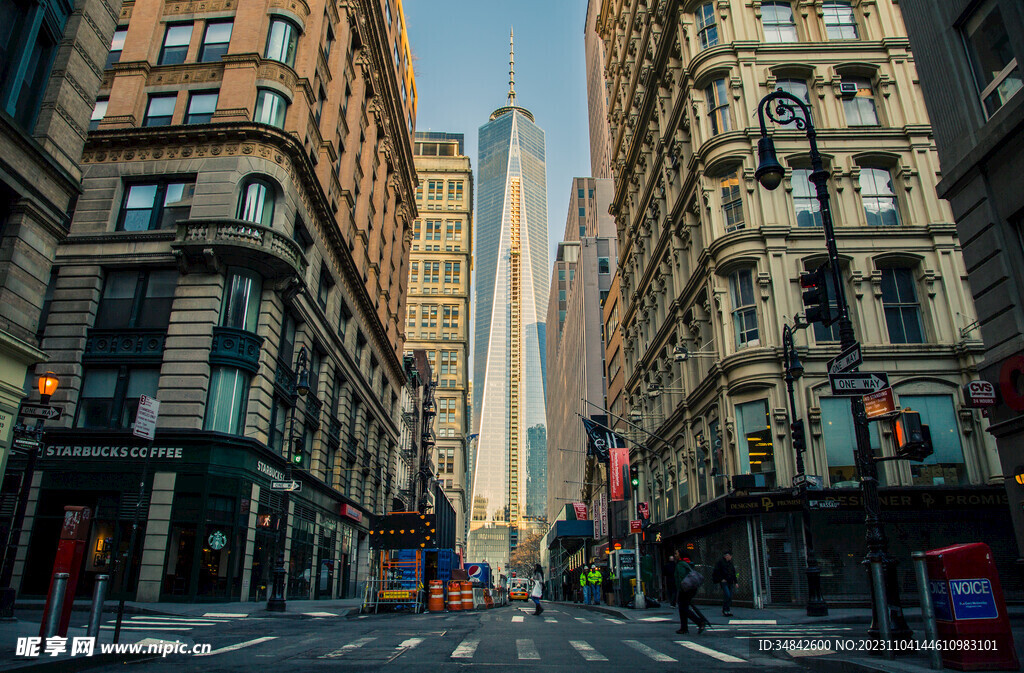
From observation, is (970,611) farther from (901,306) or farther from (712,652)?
(901,306)

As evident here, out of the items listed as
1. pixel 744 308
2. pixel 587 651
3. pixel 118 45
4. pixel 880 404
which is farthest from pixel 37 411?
pixel 118 45

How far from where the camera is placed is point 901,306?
28.4 m

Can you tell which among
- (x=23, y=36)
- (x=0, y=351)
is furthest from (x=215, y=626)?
(x=23, y=36)

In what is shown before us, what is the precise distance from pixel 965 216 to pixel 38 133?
19254 millimetres

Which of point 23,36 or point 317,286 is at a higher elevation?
point 317,286

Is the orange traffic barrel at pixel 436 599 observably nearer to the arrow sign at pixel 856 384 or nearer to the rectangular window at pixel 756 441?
the rectangular window at pixel 756 441

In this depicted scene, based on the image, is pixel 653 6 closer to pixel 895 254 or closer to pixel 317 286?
pixel 895 254

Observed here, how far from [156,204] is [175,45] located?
29.6 ft

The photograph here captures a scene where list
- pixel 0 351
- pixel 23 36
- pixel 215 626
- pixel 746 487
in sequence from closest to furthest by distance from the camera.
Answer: pixel 0 351
pixel 23 36
pixel 215 626
pixel 746 487

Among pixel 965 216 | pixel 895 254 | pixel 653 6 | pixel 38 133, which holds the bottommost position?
pixel 965 216

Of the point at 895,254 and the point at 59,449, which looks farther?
the point at 895,254

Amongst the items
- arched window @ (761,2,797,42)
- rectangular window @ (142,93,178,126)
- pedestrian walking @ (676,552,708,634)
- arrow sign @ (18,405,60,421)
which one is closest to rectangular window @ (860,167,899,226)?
arched window @ (761,2,797,42)

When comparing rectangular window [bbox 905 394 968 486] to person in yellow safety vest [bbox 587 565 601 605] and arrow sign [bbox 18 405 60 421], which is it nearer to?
person in yellow safety vest [bbox 587 565 601 605]

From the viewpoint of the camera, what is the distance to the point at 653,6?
41875 mm
